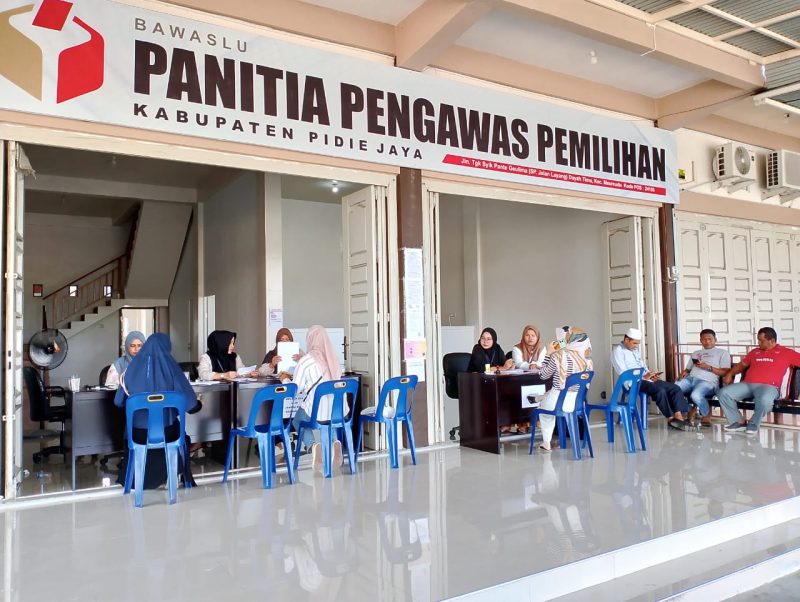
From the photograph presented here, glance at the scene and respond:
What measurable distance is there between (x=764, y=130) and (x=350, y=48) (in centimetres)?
737

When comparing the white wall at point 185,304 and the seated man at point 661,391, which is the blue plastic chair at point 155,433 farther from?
the white wall at point 185,304

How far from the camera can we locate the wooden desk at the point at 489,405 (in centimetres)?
581

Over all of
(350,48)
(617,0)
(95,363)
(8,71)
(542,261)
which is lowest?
(95,363)

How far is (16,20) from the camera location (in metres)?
4.44

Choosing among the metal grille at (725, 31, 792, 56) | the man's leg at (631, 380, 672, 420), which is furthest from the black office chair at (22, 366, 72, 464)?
the metal grille at (725, 31, 792, 56)

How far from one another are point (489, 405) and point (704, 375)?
9.52 feet

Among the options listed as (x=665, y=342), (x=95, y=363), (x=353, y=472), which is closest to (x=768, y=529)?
(x=353, y=472)

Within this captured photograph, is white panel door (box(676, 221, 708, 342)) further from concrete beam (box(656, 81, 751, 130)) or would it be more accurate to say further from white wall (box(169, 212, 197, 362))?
white wall (box(169, 212, 197, 362))

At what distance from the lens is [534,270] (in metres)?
9.92

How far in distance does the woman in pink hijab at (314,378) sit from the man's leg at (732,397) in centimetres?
427

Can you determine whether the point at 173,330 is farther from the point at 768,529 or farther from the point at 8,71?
the point at 768,529

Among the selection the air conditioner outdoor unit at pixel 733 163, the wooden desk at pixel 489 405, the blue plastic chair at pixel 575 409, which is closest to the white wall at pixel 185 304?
the wooden desk at pixel 489 405

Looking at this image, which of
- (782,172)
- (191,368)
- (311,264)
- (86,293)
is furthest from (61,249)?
(782,172)

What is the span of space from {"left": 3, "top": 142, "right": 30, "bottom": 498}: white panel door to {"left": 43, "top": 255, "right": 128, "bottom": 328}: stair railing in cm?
761
